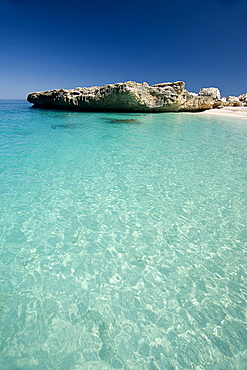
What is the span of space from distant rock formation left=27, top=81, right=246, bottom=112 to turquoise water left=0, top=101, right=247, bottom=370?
22.4 metres

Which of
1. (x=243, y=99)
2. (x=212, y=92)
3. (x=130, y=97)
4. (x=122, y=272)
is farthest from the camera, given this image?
(x=243, y=99)

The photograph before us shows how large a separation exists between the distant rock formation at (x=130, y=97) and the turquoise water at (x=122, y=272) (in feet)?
73.5

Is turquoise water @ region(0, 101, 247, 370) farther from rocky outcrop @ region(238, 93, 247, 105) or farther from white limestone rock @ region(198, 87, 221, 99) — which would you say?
rocky outcrop @ region(238, 93, 247, 105)

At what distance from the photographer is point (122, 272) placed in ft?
8.96

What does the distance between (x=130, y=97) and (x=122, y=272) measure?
83.5 feet

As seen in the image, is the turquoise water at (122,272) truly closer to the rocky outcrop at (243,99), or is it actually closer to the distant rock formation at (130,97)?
the distant rock formation at (130,97)

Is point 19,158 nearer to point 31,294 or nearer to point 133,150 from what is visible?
point 133,150

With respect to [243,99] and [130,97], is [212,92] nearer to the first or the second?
[130,97]

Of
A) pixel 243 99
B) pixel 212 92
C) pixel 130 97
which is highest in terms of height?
pixel 212 92

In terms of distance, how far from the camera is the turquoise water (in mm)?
1911

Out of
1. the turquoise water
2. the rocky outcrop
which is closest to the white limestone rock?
the rocky outcrop

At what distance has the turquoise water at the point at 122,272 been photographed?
1.91m

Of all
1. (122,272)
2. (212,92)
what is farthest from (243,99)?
(122,272)

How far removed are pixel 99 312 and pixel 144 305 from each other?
1.86 feet
